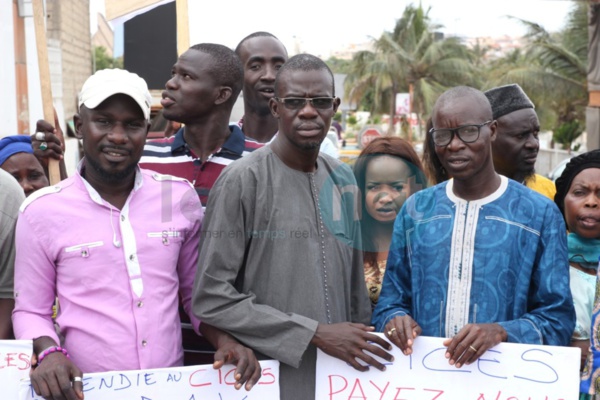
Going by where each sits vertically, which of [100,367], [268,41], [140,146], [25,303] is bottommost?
[100,367]

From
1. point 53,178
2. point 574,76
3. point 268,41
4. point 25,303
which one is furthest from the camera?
point 574,76

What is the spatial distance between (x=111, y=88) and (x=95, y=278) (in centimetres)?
72

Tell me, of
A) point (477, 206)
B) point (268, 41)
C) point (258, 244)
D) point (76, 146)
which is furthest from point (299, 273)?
point (76, 146)

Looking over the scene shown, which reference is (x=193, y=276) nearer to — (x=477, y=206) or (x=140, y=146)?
(x=140, y=146)

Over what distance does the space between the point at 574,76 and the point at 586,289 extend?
105 feet

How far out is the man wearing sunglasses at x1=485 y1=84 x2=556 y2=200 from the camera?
4422 millimetres

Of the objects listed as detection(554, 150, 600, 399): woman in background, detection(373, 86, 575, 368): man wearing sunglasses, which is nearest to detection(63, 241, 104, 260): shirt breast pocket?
detection(373, 86, 575, 368): man wearing sunglasses

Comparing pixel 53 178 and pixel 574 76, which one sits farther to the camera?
pixel 574 76

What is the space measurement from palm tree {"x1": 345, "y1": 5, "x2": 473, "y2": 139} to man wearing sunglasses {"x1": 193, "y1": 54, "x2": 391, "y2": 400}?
3719 cm

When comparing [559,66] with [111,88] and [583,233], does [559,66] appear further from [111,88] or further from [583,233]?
[111,88]

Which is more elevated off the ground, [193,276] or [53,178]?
[53,178]

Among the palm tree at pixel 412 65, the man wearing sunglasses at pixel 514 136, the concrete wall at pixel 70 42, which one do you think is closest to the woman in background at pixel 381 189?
the man wearing sunglasses at pixel 514 136

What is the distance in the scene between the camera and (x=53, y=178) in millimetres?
→ 4035

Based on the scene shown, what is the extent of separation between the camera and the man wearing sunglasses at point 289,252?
2.87 metres
